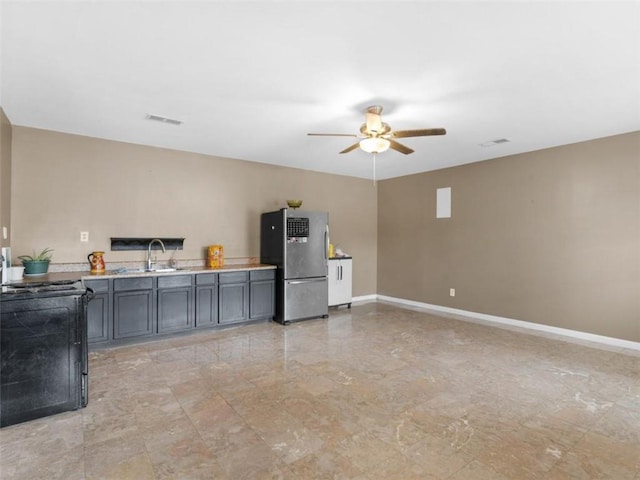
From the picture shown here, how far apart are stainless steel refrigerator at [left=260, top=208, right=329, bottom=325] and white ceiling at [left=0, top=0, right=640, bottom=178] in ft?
4.81

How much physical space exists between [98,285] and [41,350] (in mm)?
1498

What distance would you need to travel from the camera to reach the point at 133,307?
396cm

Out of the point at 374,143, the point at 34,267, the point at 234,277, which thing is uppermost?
the point at 374,143

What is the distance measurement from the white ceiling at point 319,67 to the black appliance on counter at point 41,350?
5.50 ft

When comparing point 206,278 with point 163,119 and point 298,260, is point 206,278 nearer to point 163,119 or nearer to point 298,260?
point 298,260

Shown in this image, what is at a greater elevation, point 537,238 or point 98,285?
point 537,238

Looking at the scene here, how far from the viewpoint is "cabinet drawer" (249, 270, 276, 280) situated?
192 inches

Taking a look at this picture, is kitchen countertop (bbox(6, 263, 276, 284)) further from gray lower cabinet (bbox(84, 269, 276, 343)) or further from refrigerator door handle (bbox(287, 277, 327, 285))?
refrigerator door handle (bbox(287, 277, 327, 285))

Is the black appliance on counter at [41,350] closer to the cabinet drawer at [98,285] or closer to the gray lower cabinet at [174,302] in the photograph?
the cabinet drawer at [98,285]

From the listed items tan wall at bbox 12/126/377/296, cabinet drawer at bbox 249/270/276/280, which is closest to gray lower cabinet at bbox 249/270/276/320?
cabinet drawer at bbox 249/270/276/280

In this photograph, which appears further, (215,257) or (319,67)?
(215,257)

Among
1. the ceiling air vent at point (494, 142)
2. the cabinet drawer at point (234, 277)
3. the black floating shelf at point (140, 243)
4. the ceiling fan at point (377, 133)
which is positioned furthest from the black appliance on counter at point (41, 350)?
the ceiling air vent at point (494, 142)

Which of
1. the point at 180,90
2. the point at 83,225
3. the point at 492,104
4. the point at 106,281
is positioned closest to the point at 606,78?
the point at 492,104

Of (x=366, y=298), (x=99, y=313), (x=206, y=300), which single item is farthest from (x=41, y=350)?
(x=366, y=298)
